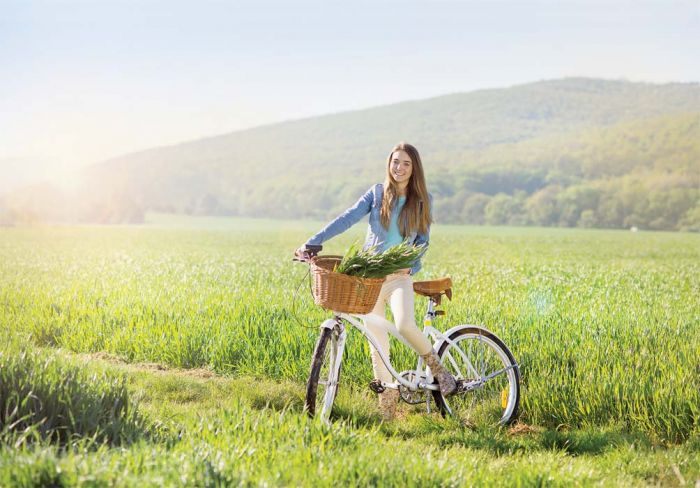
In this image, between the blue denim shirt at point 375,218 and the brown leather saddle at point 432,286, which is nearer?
the blue denim shirt at point 375,218

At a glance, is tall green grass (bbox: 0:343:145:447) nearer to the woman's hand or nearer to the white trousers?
the woman's hand

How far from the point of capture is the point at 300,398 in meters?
7.63

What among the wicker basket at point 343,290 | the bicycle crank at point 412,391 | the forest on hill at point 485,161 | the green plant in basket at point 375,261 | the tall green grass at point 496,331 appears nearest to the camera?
the wicker basket at point 343,290

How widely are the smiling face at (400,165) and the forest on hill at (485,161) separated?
101151 mm

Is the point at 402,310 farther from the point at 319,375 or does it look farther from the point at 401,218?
the point at 319,375

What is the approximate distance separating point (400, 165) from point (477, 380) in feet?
6.49

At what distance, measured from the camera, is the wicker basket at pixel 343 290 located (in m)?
5.75

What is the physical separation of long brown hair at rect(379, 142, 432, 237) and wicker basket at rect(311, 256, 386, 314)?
0.70 meters

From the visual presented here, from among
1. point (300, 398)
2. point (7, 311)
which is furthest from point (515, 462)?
point (7, 311)

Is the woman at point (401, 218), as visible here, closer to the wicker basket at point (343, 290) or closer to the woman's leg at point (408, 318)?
the woman's leg at point (408, 318)

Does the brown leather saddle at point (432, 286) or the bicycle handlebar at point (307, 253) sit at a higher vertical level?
the bicycle handlebar at point (307, 253)

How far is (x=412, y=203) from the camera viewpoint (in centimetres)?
649

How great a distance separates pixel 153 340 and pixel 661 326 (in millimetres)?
6201

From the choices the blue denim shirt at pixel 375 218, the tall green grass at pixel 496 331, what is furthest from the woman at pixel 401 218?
the tall green grass at pixel 496 331
